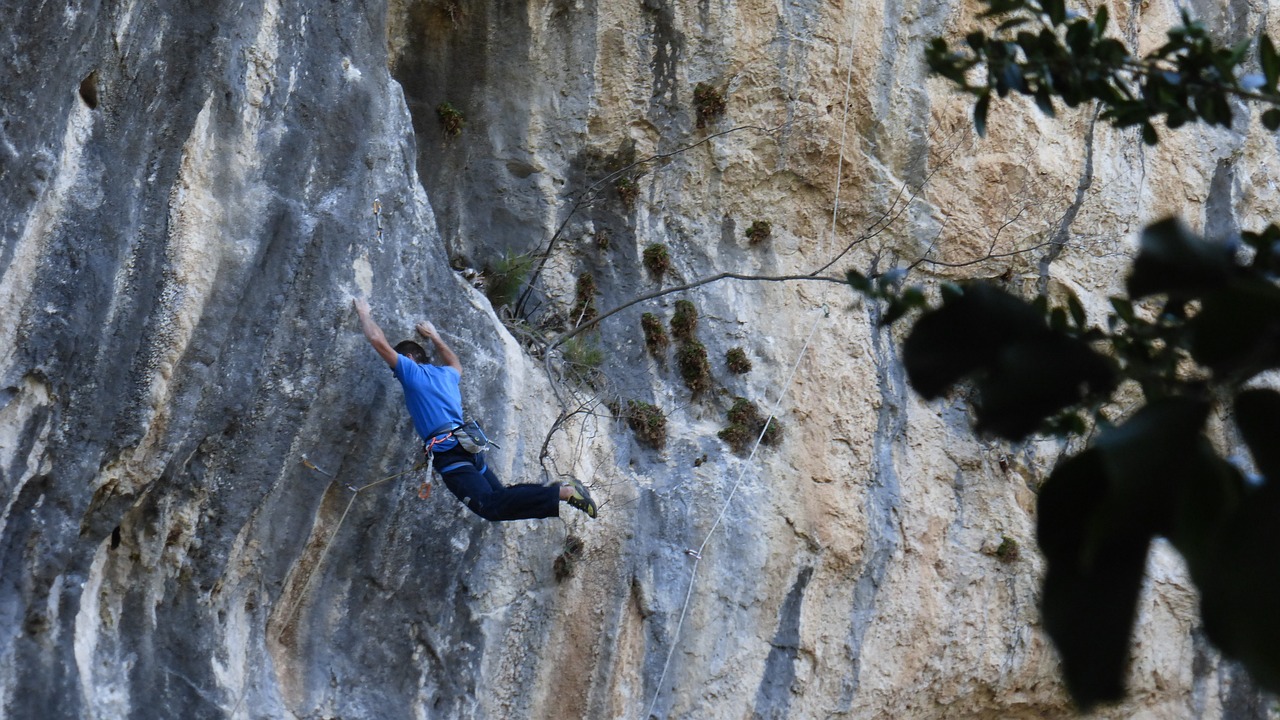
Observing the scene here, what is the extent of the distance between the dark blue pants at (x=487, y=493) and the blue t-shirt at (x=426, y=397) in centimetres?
10

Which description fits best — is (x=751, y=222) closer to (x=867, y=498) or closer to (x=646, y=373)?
(x=646, y=373)

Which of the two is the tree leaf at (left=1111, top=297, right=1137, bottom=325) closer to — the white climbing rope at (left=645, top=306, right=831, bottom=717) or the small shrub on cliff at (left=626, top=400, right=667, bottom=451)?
the white climbing rope at (left=645, top=306, right=831, bottom=717)

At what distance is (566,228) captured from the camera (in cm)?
799

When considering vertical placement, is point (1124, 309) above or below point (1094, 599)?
above

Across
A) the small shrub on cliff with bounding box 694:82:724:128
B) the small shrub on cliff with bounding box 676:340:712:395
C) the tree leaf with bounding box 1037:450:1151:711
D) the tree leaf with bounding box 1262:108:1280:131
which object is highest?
the small shrub on cliff with bounding box 694:82:724:128

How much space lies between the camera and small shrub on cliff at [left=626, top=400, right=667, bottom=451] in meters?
7.41

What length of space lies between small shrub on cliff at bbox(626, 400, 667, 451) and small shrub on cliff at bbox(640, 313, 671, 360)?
430mm

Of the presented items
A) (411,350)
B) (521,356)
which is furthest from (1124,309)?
(521,356)

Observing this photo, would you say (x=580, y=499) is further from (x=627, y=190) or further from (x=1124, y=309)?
(x=1124, y=309)

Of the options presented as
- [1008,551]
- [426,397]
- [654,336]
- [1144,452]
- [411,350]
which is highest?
[654,336]

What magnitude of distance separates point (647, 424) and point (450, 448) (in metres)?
1.77

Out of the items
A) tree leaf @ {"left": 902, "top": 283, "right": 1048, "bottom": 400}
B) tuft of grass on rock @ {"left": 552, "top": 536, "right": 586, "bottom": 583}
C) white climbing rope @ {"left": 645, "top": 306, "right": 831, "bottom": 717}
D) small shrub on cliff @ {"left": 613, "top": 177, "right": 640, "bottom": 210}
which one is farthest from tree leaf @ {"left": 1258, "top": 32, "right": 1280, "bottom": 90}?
small shrub on cliff @ {"left": 613, "top": 177, "right": 640, "bottom": 210}

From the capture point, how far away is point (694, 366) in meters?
7.76

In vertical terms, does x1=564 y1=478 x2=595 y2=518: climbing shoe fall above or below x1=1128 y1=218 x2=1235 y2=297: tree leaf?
above
